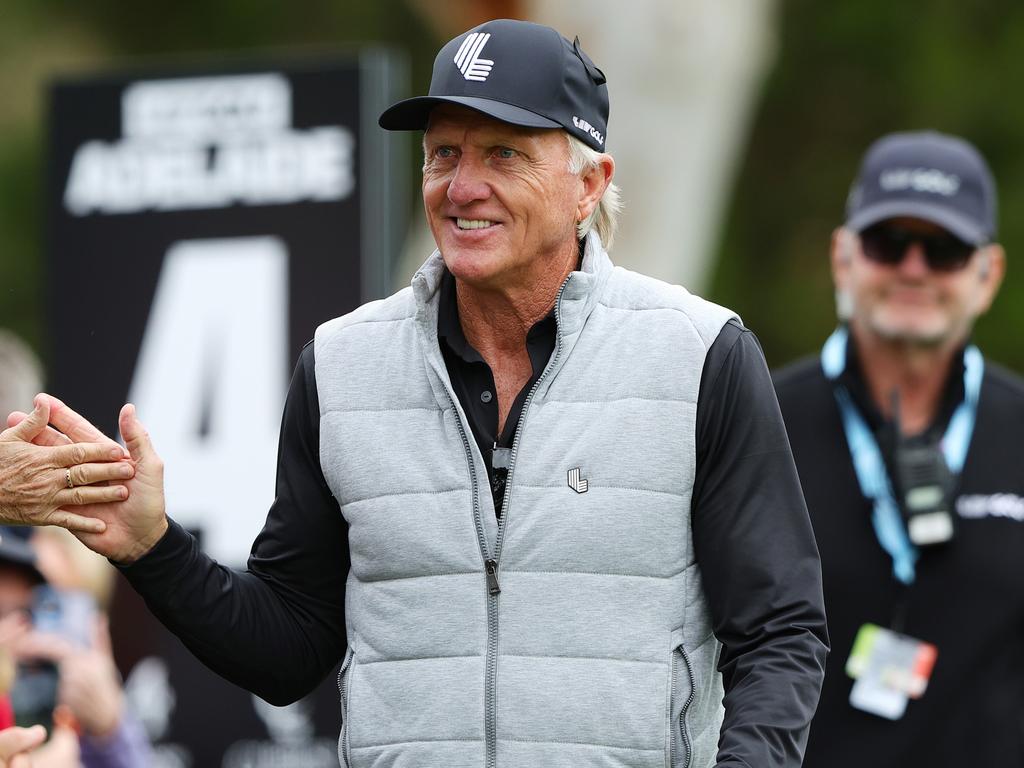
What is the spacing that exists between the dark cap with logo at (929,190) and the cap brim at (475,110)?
2.24 m

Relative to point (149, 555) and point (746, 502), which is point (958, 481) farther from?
point (149, 555)

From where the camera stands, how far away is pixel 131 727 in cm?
588

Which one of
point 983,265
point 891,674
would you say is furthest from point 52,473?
point 983,265

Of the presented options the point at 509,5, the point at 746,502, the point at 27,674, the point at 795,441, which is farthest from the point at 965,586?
the point at 509,5

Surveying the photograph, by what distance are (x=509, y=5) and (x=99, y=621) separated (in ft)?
19.5

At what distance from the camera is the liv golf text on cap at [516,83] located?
130 inches

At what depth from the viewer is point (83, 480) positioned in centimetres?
329

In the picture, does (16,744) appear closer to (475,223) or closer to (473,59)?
(475,223)

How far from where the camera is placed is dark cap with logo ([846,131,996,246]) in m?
5.29

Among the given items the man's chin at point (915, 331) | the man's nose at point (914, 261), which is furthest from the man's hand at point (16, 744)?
the man's nose at point (914, 261)

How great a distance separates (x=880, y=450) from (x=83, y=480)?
7.93 ft

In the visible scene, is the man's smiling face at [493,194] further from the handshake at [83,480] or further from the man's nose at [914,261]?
the man's nose at [914,261]

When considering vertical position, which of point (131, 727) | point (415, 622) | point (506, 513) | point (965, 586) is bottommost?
point (131, 727)

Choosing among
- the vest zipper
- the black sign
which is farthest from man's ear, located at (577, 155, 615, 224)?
the black sign
